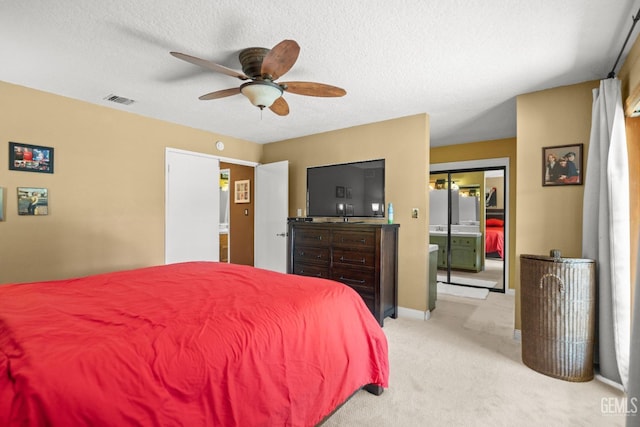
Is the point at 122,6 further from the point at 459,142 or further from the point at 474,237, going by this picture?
the point at 474,237

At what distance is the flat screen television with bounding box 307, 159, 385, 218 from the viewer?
155 inches

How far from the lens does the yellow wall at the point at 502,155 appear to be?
4.79m

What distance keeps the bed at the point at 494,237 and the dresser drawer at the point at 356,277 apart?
9.47 feet

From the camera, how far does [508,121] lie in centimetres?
393

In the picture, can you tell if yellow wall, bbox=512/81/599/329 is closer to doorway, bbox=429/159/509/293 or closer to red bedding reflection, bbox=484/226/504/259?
doorway, bbox=429/159/509/293

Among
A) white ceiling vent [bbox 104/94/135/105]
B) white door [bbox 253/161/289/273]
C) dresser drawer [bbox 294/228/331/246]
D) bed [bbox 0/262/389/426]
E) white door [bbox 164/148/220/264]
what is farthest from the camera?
white door [bbox 253/161/289/273]

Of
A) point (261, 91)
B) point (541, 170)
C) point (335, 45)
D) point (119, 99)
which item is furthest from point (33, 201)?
point (541, 170)

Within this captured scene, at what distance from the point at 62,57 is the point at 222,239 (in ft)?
13.8

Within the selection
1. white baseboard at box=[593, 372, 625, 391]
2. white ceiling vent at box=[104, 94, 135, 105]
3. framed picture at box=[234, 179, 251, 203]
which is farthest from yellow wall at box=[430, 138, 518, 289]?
white ceiling vent at box=[104, 94, 135, 105]

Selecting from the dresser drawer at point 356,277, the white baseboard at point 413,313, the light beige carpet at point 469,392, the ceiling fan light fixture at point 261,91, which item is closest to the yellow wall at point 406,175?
the white baseboard at point 413,313

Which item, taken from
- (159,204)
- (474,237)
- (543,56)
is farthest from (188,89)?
(474,237)

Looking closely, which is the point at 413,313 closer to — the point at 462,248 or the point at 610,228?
the point at 610,228

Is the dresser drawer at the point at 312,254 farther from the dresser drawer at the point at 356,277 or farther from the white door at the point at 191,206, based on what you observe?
the white door at the point at 191,206

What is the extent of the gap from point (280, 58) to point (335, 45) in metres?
0.48
